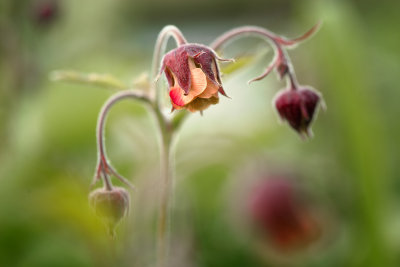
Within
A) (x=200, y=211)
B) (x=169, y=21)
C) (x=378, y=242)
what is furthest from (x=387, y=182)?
(x=169, y=21)

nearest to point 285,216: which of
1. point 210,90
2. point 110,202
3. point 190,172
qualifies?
point 190,172

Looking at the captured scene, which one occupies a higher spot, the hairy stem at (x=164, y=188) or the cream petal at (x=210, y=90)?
the cream petal at (x=210, y=90)

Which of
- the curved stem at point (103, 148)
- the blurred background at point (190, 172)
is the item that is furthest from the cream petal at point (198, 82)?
the blurred background at point (190, 172)

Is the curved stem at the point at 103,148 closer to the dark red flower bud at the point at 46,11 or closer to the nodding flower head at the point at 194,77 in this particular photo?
the nodding flower head at the point at 194,77

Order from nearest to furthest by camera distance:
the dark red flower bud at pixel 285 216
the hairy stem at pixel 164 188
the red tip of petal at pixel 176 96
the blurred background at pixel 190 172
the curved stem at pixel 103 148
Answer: the red tip of petal at pixel 176 96, the curved stem at pixel 103 148, the hairy stem at pixel 164 188, the blurred background at pixel 190 172, the dark red flower bud at pixel 285 216

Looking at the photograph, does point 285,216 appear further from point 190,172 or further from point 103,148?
point 103,148

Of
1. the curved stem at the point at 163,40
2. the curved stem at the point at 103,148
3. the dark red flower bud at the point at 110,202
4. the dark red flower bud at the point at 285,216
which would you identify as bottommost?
the dark red flower bud at the point at 285,216

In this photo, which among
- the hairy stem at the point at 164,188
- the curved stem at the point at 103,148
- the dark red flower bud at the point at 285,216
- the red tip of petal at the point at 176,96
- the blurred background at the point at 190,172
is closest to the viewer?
the red tip of petal at the point at 176,96
